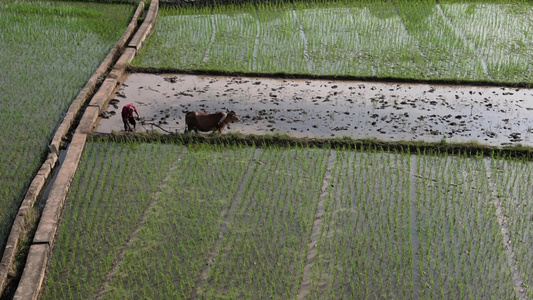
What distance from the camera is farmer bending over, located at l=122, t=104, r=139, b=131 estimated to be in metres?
6.60

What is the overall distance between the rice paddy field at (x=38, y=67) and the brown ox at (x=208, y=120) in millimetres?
1509

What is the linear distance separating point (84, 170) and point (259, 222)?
189 centimetres

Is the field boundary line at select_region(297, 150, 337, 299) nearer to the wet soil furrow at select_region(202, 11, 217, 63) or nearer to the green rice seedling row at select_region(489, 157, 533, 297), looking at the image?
the green rice seedling row at select_region(489, 157, 533, 297)

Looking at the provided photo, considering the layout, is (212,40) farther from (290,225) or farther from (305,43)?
(290,225)

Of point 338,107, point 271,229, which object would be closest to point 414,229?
point 271,229

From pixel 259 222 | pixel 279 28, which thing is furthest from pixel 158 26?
pixel 259 222

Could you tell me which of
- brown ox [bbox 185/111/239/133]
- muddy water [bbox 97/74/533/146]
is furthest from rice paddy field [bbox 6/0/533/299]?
muddy water [bbox 97/74/533/146]

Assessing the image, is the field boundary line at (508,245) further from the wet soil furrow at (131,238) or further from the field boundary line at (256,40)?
the field boundary line at (256,40)

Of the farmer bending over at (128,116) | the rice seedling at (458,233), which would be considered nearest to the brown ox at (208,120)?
the farmer bending over at (128,116)

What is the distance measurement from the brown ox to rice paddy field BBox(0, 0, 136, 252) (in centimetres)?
151

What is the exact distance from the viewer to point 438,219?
5.45m

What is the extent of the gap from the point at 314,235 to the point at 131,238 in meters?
1.47

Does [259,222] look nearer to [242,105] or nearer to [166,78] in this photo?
[242,105]

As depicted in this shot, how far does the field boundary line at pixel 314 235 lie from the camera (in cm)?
461
